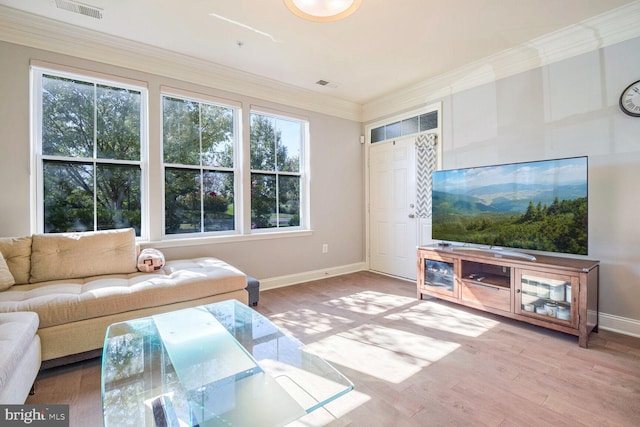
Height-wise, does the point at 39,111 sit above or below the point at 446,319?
above

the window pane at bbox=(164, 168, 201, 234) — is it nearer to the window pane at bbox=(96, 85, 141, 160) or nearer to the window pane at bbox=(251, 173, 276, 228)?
the window pane at bbox=(96, 85, 141, 160)

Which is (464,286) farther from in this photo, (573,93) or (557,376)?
(573,93)

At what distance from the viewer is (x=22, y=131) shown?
250 centimetres

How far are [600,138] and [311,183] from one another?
3.13 m

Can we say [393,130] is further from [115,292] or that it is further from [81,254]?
[81,254]

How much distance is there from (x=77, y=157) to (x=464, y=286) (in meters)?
4.03

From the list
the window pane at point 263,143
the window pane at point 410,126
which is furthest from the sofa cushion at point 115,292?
the window pane at point 410,126

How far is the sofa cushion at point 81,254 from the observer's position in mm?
2340

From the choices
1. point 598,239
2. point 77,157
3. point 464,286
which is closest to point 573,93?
point 598,239

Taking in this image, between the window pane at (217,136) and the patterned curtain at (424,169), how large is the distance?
2.50 metres

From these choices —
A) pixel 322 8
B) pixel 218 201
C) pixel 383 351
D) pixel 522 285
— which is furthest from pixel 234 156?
pixel 522 285

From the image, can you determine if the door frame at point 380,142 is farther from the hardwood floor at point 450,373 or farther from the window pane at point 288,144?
the hardwood floor at point 450,373

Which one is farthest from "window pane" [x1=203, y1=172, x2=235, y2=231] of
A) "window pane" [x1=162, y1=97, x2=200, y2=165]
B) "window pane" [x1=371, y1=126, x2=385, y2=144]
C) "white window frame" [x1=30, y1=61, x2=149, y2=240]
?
"window pane" [x1=371, y1=126, x2=385, y2=144]

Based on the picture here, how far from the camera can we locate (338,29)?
104 inches
